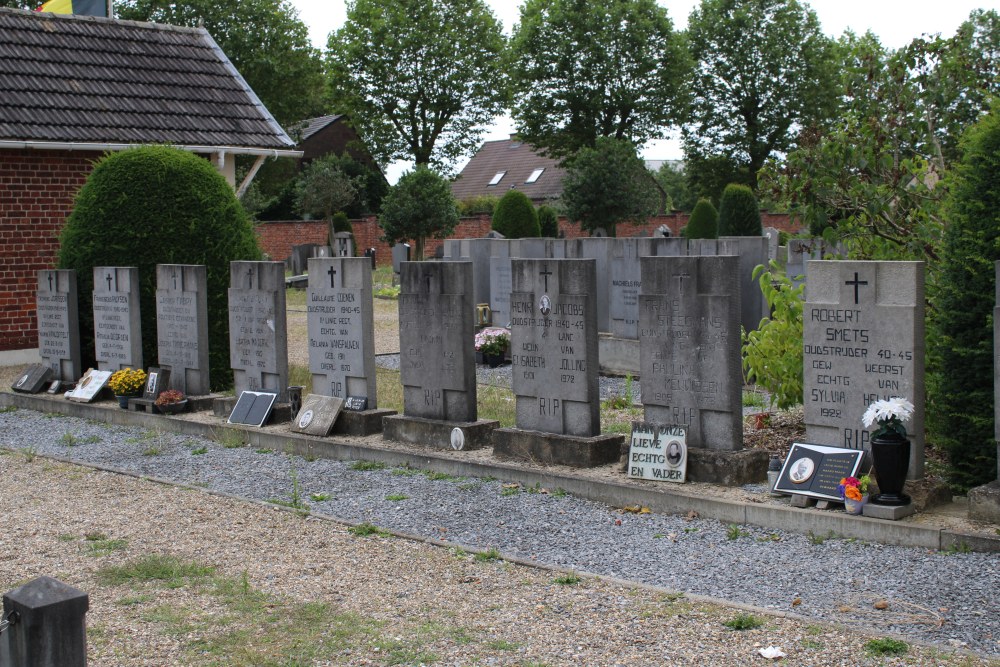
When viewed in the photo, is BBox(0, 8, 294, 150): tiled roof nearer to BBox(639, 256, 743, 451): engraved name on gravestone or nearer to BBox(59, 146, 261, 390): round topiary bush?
BBox(59, 146, 261, 390): round topiary bush

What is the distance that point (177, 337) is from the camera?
11844 mm

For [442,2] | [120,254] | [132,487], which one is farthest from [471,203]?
[132,487]

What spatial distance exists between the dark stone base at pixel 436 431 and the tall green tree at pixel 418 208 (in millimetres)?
29106

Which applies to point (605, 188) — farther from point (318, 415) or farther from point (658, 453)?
point (658, 453)

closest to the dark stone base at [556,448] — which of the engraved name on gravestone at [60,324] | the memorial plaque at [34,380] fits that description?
the engraved name on gravestone at [60,324]

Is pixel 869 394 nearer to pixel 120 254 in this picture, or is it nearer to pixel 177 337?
pixel 177 337

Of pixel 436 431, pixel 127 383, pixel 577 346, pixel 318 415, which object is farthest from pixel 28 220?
pixel 577 346

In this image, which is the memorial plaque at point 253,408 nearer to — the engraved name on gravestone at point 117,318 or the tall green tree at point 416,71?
the engraved name on gravestone at point 117,318

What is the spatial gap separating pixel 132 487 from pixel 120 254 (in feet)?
17.6

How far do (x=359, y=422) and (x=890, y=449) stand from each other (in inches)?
197

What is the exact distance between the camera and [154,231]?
43.4 feet

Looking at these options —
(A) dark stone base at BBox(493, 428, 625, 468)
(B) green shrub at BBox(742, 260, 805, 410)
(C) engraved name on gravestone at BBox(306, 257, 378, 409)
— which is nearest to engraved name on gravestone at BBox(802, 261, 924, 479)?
(B) green shrub at BBox(742, 260, 805, 410)

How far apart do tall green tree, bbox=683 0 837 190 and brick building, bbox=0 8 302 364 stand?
125 feet

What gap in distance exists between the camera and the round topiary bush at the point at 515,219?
32.1 metres
